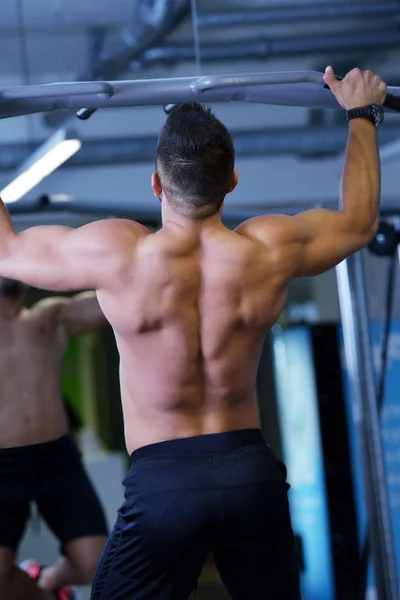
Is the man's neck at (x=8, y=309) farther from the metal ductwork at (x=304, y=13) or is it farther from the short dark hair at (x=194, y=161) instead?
the metal ductwork at (x=304, y=13)

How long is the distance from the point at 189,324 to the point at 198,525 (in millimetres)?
478

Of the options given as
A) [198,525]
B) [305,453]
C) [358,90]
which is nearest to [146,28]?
[305,453]

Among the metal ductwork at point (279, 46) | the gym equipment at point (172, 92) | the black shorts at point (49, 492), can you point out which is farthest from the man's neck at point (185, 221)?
the metal ductwork at point (279, 46)

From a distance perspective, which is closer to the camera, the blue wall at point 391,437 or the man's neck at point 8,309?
the man's neck at point 8,309

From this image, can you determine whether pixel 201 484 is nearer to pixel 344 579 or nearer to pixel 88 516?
pixel 88 516

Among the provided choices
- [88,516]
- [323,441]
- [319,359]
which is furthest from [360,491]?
[88,516]

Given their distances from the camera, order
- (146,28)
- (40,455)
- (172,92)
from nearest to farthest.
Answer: (172,92), (40,455), (146,28)

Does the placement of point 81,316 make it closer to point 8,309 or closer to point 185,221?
point 8,309

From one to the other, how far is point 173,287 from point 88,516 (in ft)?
6.63

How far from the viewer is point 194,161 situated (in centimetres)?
222

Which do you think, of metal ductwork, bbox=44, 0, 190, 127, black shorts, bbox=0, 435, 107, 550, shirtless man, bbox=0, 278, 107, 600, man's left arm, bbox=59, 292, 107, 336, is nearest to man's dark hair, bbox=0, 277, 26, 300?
shirtless man, bbox=0, 278, 107, 600

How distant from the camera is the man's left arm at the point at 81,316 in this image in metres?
4.18

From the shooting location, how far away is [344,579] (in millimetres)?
5742

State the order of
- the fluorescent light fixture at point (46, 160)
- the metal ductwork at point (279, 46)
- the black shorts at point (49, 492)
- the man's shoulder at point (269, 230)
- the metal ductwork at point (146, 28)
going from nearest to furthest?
the man's shoulder at point (269, 230)
the fluorescent light fixture at point (46, 160)
the black shorts at point (49, 492)
the metal ductwork at point (146, 28)
the metal ductwork at point (279, 46)
